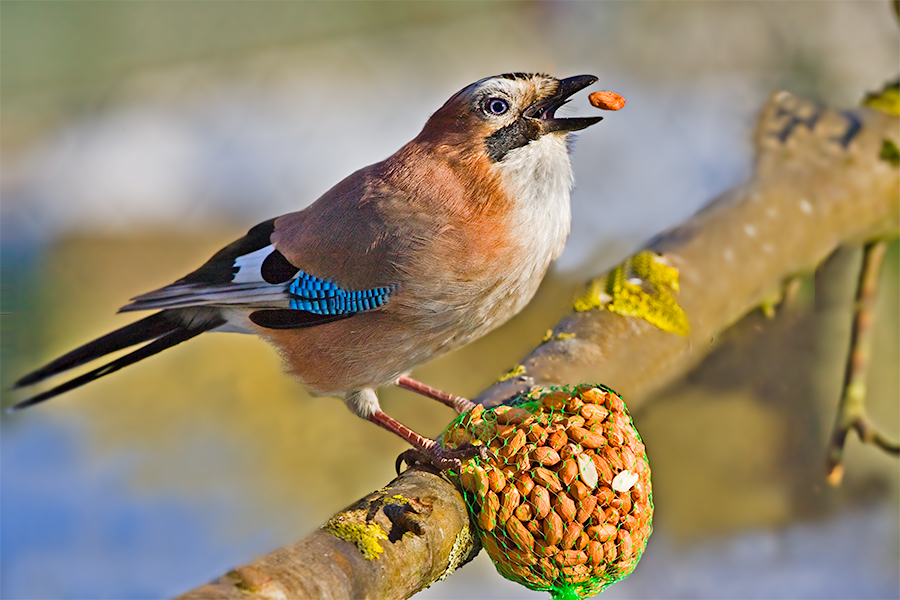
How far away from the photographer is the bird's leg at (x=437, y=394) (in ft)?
3.97

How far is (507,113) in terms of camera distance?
1000 millimetres

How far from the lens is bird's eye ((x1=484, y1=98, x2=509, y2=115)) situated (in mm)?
992

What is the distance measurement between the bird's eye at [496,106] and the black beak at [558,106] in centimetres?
3

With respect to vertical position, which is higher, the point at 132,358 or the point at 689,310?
the point at 132,358


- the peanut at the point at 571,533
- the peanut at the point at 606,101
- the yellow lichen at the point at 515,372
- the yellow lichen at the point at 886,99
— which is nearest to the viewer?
the peanut at the point at 571,533

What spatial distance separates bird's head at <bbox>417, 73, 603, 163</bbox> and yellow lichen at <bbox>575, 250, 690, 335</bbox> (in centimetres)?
43

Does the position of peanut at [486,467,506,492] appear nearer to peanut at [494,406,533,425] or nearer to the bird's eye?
peanut at [494,406,533,425]

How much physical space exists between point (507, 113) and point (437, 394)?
0.48m

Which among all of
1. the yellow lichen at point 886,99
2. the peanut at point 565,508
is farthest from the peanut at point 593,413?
the yellow lichen at point 886,99

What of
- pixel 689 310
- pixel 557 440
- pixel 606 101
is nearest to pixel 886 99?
pixel 689 310

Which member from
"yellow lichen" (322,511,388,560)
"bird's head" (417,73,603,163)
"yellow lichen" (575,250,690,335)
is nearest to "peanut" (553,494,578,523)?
"yellow lichen" (322,511,388,560)

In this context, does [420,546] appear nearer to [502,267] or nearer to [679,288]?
[502,267]

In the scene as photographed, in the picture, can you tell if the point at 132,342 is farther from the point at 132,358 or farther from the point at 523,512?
the point at 523,512

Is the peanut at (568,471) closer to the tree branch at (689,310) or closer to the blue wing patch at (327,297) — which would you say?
the tree branch at (689,310)
